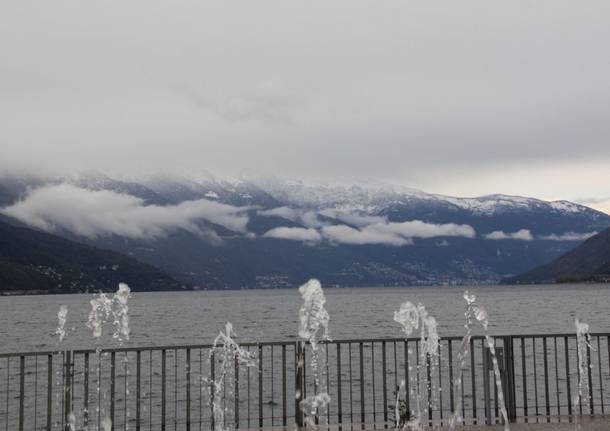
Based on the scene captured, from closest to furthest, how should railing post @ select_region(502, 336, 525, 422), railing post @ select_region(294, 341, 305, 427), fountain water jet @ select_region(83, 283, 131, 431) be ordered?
railing post @ select_region(294, 341, 305, 427) → railing post @ select_region(502, 336, 525, 422) → fountain water jet @ select_region(83, 283, 131, 431)

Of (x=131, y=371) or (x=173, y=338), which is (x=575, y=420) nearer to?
(x=131, y=371)

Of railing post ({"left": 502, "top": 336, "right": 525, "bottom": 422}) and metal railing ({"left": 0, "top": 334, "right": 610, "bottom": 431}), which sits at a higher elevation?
railing post ({"left": 502, "top": 336, "right": 525, "bottom": 422})

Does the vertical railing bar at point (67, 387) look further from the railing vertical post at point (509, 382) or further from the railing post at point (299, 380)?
the railing vertical post at point (509, 382)

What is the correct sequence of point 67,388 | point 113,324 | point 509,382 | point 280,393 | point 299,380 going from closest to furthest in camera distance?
point 67,388, point 299,380, point 509,382, point 280,393, point 113,324

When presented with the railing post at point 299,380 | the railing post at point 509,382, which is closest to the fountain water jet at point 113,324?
the railing post at point 299,380

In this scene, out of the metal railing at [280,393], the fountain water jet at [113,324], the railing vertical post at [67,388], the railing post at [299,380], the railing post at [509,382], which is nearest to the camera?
the railing vertical post at [67,388]

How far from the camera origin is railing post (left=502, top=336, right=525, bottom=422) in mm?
11898

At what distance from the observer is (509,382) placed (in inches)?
Result: 469

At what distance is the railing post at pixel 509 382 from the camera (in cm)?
1190

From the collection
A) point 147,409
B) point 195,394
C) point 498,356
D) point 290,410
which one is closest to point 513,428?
point 498,356

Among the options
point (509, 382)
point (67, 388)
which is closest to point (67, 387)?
point (67, 388)

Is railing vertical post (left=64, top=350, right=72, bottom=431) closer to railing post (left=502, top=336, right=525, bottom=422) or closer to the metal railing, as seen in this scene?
the metal railing

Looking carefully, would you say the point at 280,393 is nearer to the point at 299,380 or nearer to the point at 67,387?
the point at 299,380

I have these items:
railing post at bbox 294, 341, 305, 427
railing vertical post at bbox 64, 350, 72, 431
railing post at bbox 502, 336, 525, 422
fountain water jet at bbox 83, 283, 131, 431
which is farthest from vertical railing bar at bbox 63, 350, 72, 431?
railing post at bbox 502, 336, 525, 422
